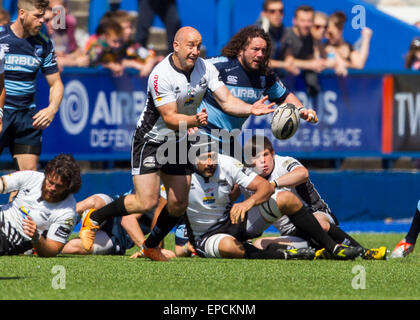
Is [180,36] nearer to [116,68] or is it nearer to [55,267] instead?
[55,267]

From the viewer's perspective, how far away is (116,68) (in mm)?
12742

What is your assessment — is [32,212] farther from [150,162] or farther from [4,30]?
[4,30]

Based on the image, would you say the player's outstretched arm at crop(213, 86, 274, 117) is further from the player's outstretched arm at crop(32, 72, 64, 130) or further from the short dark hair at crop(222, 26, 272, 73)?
the player's outstretched arm at crop(32, 72, 64, 130)

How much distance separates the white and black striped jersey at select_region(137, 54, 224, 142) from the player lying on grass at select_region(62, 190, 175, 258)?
1.29 metres

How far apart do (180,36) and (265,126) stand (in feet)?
17.4

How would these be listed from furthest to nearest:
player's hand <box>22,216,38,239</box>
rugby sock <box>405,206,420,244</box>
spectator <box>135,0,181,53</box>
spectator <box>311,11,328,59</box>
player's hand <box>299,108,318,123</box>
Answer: spectator <box>311,11,328,59</box> → spectator <box>135,0,181,53</box> → rugby sock <box>405,206,420,244</box> → player's hand <box>299,108,318,123</box> → player's hand <box>22,216,38,239</box>

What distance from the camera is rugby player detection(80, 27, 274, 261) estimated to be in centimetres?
801

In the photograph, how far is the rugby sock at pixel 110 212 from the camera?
852 centimetres

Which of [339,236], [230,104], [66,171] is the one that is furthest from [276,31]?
[66,171]

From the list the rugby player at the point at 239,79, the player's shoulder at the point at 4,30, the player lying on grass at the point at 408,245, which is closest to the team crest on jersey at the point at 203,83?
the rugby player at the point at 239,79

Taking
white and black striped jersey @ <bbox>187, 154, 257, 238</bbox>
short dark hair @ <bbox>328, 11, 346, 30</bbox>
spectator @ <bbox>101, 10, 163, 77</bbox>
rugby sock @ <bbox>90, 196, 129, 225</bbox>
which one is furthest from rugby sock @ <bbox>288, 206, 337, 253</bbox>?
short dark hair @ <bbox>328, 11, 346, 30</bbox>

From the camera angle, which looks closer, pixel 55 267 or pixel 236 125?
pixel 55 267

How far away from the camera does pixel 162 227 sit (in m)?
8.41
